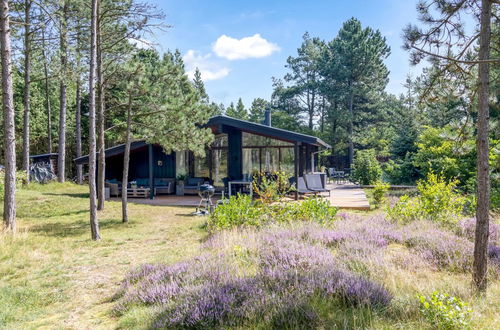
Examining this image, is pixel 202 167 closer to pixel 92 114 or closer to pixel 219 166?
pixel 219 166

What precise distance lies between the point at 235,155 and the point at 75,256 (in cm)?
790

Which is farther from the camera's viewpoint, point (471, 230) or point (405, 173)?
point (405, 173)

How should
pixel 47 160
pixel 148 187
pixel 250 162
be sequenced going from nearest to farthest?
pixel 250 162 → pixel 148 187 → pixel 47 160

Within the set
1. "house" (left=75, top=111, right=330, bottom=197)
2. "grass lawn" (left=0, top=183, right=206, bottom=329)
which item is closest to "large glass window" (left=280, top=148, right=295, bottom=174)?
"house" (left=75, top=111, right=330, bottom=197)

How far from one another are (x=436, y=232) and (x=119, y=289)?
4292 mm

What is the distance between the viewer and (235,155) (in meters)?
12.8

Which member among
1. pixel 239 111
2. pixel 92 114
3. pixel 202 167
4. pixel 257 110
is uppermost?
pixel 239 111

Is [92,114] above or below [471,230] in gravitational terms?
above

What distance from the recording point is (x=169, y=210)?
10133 mm

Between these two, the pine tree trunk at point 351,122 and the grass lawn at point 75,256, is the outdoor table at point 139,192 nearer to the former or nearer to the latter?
the grass lawn at point 75,256

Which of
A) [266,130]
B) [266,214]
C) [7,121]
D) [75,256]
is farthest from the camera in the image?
[266,130]

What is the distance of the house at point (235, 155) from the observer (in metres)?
12.0

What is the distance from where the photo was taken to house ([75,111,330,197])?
471 inches

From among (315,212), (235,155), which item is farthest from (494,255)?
(235,155)
